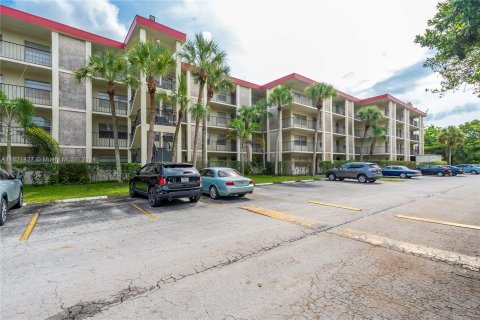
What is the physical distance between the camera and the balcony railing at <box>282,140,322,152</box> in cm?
2938

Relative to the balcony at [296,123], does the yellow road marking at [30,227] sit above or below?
below

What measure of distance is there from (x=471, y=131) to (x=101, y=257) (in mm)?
75858

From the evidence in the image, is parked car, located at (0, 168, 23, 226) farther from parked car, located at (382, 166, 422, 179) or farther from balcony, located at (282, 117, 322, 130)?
parked car, located at (382, 166, 422, 179)

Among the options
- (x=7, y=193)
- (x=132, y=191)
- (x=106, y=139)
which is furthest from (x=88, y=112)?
(x=7, y=193)

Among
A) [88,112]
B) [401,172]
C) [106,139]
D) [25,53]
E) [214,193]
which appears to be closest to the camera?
[214,193]

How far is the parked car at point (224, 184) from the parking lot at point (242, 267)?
3.15 meters

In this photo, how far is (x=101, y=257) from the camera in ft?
14.5

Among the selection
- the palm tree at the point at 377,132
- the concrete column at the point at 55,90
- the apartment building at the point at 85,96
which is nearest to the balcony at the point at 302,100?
the apartment building at the point at 85,96

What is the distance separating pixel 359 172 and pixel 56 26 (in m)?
28.5

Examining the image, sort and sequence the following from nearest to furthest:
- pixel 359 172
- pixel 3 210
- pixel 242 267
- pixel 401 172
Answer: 1. pixel 242 267
2. pixel 3 210
3. pixel 359 172
4. pixel 401 172

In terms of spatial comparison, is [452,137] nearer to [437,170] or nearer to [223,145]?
[437,170]

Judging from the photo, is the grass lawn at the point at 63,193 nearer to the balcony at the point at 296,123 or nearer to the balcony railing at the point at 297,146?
the balcony railing at the point at 297,146

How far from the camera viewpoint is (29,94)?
1808 centimetres

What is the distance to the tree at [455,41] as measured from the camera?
25.6 feet
